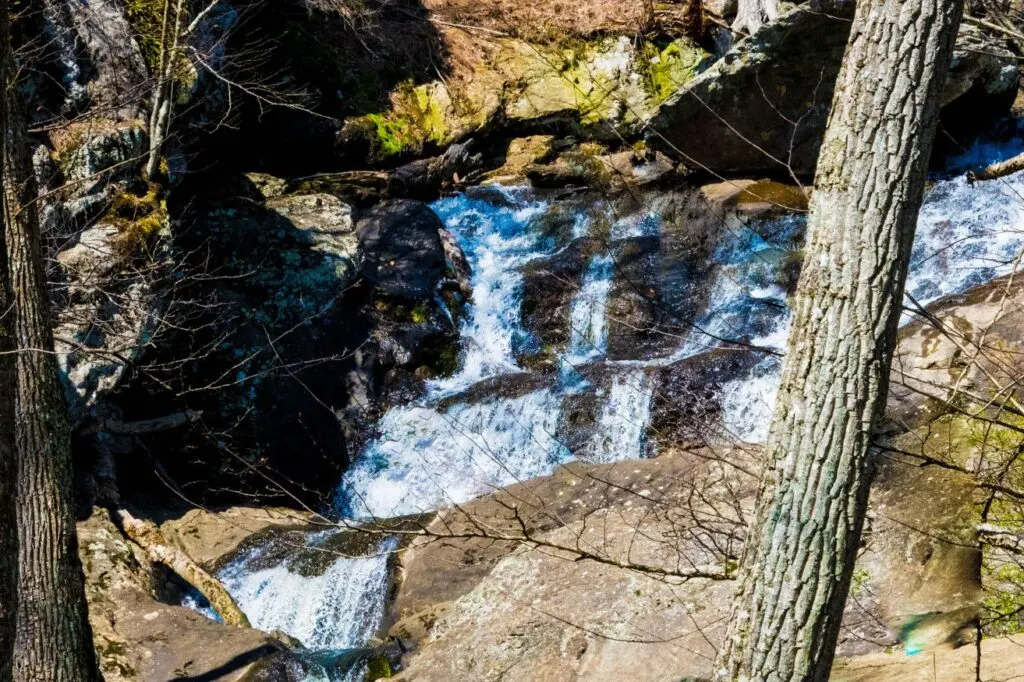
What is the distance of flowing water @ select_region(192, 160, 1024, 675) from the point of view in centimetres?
815

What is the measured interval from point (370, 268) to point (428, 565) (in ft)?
17.0

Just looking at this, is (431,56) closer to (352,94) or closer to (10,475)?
(352,94)

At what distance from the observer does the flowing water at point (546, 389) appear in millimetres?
8148

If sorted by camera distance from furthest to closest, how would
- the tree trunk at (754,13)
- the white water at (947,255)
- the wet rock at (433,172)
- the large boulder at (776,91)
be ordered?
1. the wet rock at (433,172)
2. the tree trunk at (754,13)
3. the large boulder at (776,91)
4. the white water at (947,255)

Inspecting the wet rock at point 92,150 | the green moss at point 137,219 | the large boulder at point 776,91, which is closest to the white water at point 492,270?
the large boulder at point 776,91

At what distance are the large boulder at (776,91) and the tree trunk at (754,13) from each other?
1154mm

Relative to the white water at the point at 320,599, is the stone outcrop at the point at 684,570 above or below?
above

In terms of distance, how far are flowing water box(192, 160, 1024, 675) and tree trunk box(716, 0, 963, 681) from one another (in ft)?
17.1

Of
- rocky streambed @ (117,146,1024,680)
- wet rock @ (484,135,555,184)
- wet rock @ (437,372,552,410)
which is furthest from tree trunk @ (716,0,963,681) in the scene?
wet rock @ (484,135,555,184)

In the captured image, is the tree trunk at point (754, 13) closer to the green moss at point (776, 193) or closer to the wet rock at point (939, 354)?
the green moss at point (776, 193)

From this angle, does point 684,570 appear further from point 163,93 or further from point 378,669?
point 163,93

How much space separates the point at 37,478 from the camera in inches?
222

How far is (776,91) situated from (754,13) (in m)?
1.94

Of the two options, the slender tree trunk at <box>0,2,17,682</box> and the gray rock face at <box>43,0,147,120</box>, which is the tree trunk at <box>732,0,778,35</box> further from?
the slender tree trunk at <box>0,2,17,682</box>
